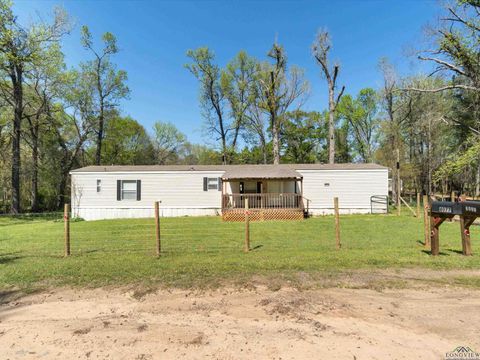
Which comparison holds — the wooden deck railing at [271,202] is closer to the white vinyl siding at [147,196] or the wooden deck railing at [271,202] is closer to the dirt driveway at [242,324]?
the white vinyl siding at [147,196]

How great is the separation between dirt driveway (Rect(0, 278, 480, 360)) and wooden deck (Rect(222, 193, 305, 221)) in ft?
32.4

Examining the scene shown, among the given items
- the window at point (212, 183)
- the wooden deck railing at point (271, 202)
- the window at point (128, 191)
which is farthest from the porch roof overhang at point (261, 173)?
the window at point (128, 191)

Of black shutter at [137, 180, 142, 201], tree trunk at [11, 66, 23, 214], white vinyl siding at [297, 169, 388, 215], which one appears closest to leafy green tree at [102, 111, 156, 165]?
tree trunk at [11, 66, 23, 214]

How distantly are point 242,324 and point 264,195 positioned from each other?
1172cm

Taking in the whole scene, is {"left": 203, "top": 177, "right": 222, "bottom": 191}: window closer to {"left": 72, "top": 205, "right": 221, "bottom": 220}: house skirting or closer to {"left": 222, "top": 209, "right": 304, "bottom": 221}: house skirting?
{"left": 72, "top": 205, "right": 221, "bottom": 220}: house skirting

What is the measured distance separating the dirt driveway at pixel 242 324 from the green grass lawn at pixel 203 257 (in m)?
0.74

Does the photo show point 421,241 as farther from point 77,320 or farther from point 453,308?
point 77,320

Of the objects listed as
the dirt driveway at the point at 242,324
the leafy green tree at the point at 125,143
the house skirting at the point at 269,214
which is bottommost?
the dirt driveway at the point at 242,324

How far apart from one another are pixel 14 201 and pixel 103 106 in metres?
12.3

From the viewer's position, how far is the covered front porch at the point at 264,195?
567 inches

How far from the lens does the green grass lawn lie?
4805mm

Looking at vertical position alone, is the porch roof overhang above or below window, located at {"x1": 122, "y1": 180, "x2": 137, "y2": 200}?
above

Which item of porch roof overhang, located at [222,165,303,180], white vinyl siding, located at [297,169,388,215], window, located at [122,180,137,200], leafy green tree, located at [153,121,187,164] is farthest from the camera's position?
leafy green tree, located at [153,121,187,164]

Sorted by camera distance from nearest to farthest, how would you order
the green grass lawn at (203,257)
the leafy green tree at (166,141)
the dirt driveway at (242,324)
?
the dirt driveway at (242,324)
the green grass lawn at (203,257)
the leafy green tree at (166,141)
